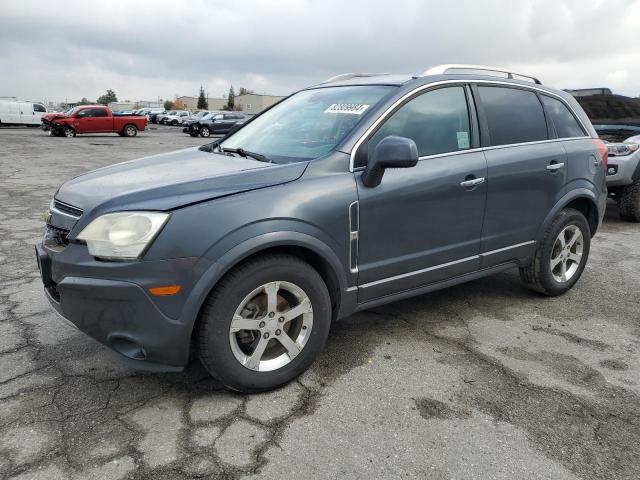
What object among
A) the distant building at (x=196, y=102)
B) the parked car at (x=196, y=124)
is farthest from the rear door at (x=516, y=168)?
the distant building at (x=196, y=102)

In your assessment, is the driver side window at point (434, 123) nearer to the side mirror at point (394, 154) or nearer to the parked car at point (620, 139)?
the side mirror at point (394, 154)

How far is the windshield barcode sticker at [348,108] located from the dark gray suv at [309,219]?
0.04ft

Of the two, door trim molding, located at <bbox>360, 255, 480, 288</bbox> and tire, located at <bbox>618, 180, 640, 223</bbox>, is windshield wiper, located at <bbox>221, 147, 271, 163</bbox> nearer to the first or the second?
door trim molding, located at <bbox>360, 255, 480, 288</bbox>

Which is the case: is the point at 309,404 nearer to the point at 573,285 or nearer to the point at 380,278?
the point at 380,278

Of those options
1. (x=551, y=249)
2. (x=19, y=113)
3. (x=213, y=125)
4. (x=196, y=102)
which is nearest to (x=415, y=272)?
(x=551, y=249)

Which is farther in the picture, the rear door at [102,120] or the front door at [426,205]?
the rear door at [102,120]

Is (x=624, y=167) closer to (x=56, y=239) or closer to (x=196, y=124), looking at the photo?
(x=56, y=239)

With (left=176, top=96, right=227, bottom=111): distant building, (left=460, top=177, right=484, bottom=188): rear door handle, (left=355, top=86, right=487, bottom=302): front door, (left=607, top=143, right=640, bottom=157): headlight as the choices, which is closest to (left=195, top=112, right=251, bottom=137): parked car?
(left=607, top=143, right=640, bottom=157): headlight

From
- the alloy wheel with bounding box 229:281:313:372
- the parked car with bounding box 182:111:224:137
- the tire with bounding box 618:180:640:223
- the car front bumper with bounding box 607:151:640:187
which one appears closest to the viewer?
the alloy wheel with bounding box 229:281:313:372

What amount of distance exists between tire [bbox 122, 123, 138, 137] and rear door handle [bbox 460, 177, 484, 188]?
2684 cm

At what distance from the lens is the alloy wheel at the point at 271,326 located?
8.67 ft

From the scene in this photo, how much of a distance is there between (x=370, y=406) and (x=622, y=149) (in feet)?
21.3

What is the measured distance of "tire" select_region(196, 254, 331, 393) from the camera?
253 cm


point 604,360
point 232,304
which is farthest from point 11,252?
point 604,360
